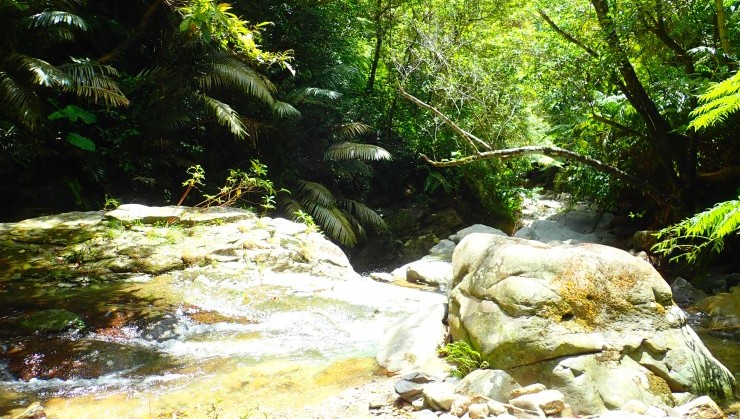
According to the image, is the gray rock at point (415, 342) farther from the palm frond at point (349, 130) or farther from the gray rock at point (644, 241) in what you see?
the palm frond at point (349, 130)

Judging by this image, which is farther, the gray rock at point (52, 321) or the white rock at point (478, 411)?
the gray rock at point (52, 321)

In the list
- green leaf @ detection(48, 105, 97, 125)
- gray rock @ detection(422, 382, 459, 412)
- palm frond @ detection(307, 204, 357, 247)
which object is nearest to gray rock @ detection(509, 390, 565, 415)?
gray rock @ detection(422, 382, 459, 412)

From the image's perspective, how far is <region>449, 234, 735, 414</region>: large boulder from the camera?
3041mm

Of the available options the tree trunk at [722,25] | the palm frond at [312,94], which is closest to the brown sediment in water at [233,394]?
the tree trunk at [722,25]

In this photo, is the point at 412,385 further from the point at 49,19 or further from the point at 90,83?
the point at 49,19

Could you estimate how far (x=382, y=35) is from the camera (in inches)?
532

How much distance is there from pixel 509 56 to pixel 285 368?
32.5 ft

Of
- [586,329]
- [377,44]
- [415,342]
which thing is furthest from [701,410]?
[377,44]

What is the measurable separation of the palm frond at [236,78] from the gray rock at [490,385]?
714 centimetres


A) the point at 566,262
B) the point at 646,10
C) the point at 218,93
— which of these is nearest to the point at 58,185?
the point at 218,93

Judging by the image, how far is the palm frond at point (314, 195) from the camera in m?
10.2

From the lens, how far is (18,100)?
6035mm

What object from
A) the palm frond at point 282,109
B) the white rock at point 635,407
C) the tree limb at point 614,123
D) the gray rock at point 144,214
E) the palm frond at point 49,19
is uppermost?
the palm frond at point 49,19

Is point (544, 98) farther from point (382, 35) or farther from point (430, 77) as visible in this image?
point (382, 35)
